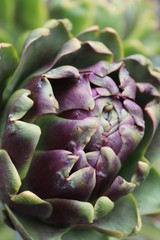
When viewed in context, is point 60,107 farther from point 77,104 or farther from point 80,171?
point 80,171

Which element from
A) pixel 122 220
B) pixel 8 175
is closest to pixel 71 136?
pixel 8 175

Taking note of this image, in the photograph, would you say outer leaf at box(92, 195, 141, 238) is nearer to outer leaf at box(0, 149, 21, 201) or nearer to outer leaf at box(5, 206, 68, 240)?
outer leaf at box(5, 206, 68, 240)

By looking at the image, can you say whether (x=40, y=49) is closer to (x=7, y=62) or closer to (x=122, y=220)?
(x=7, y=62)

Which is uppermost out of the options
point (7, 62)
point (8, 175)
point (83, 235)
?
point (7, 62)

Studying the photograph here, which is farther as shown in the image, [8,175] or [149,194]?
[149,194]

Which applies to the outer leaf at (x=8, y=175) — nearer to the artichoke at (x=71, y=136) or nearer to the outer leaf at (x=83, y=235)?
the artichoke at (x=71, y=136)

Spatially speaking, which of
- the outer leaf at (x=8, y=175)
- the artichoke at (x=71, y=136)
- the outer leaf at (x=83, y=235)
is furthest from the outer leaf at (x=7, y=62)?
the outer leaf at (x=83, y=235)

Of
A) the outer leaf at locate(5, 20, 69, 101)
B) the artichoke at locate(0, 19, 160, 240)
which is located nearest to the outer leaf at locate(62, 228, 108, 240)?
the artichoke at locate(0, 19, 160, 240)
